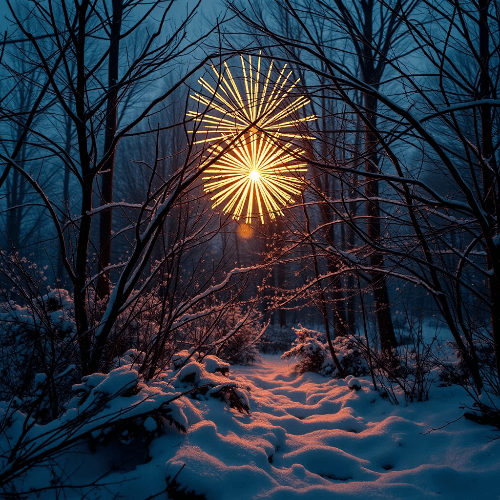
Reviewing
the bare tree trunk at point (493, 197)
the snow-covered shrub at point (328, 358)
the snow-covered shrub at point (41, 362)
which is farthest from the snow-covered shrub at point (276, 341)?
the bare tree trunk at point (493, 197)

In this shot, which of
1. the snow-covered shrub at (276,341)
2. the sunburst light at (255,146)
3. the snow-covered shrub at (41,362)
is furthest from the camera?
the snow-covered shrub at (276,341)

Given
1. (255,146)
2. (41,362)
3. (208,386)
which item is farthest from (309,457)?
(255,146)

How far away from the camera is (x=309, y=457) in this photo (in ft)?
9.04

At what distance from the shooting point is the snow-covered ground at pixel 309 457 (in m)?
2.10

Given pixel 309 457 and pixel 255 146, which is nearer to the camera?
pixel 309 457

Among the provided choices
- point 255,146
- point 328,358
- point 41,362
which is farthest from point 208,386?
point 328,358

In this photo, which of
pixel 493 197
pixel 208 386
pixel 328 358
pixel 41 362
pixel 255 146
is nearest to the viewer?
pixel 493 197

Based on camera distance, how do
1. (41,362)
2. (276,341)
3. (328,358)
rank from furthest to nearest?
(276,341), (328,358), (41,362)

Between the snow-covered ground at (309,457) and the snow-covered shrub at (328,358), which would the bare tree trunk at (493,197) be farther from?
the snow-covered shrub at (328,358)

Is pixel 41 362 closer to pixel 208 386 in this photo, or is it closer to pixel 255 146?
pixel 208 386

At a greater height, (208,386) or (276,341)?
(208,386)

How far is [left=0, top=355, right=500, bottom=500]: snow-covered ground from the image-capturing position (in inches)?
82.7

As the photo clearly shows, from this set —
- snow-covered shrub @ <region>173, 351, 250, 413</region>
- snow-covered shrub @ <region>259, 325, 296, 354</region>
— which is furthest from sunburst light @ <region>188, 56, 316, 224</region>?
snow-covered shrub @ <region>259, 325, 296, 354</region>

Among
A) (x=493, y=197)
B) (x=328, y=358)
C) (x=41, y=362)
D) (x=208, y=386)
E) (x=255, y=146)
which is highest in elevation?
(x=255, y=146)
